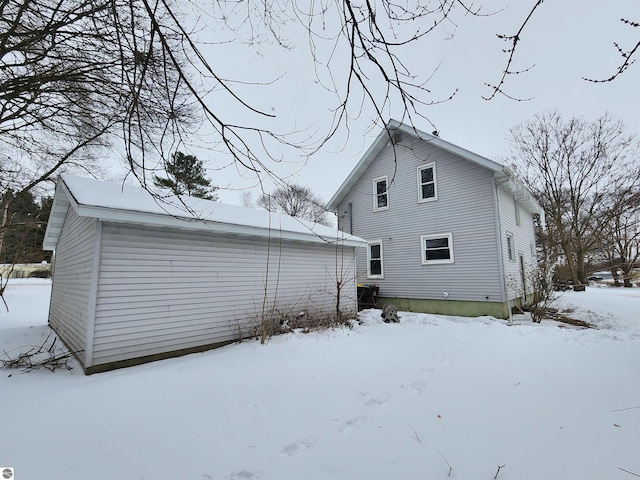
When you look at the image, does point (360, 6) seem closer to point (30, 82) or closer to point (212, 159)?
point (212, 159)

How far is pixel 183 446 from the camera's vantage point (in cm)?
258

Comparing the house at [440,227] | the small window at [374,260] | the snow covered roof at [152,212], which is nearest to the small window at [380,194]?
the house at [440,227]

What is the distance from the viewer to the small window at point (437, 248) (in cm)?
1043

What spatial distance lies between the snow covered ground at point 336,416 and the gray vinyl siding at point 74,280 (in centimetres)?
105

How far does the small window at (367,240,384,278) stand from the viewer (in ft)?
40.5

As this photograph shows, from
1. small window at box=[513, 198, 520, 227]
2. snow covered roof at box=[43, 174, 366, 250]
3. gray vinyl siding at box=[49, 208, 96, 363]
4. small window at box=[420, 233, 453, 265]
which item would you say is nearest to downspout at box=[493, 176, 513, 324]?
small window at box=[420, 233, 453, 265]

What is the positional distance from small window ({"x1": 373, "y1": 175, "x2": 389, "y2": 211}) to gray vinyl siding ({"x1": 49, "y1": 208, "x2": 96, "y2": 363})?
1022cm

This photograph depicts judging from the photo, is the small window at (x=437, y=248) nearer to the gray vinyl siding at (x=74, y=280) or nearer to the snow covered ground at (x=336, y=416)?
the snow covered ground at (x=336, y=416)

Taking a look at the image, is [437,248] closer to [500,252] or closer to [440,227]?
[440,227]

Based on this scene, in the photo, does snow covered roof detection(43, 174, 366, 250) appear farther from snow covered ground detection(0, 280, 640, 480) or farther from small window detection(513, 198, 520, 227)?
small window detection(513, 198, 520, 227)

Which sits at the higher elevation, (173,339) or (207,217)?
(207,217)

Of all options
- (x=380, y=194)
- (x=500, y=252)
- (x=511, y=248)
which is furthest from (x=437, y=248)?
(x=380, y=194)

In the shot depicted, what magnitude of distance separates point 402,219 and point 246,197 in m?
20.0

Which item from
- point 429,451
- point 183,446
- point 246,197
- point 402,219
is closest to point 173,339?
point 183,446
